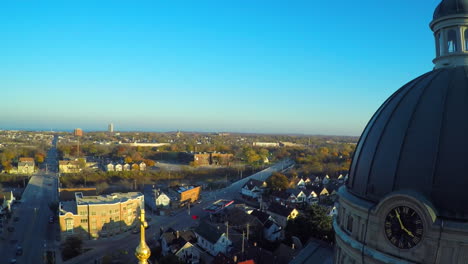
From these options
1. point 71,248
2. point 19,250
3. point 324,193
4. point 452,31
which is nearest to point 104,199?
point 71,248

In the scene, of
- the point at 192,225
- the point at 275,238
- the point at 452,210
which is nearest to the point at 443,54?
the point at 452,210

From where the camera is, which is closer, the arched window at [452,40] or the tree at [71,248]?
the arched window at [452,40]

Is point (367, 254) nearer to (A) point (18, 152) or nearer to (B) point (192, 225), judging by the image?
(B) point (192, 225)

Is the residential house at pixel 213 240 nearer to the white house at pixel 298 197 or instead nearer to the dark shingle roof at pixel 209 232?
the dark shingle roof at pixel 209 232

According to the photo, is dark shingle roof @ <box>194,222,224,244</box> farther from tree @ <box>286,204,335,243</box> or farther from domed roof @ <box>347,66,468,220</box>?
domed roof @ <box>347,66,468,220</box>

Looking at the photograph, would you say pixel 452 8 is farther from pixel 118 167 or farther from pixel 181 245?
pixel 118 167

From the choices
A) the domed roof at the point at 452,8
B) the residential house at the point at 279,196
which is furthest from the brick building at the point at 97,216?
the domed roof at the point at 452,8
